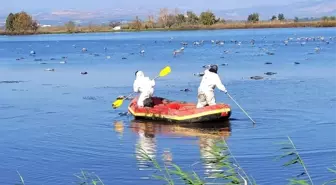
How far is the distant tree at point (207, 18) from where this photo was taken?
413 ft

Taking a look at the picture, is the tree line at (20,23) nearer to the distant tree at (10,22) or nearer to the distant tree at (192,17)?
the distant tree at (10,22)

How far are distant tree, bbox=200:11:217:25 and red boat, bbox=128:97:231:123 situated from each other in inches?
4162

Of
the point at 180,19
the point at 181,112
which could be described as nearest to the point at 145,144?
the point at 181,112

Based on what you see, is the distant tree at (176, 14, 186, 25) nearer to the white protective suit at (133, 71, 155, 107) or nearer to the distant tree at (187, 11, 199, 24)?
the distant tree at (187, 11, 199, 24)

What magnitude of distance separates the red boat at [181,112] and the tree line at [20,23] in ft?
349

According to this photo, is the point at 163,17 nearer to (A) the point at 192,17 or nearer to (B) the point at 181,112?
(A) the point at 192,17

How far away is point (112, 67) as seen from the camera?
41.1 m

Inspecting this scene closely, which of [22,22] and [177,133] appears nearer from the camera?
[177,133]

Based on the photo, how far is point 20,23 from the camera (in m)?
127

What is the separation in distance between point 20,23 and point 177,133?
112m

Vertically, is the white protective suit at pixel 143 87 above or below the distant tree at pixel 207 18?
above

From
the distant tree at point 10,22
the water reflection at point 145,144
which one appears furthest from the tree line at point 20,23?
the water reflection at point 145,144

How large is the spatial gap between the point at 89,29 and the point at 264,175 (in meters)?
124

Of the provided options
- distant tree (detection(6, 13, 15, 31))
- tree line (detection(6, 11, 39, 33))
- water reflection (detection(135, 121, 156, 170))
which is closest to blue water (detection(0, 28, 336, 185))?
water reflection (detection(135, 121, 156, 170))
